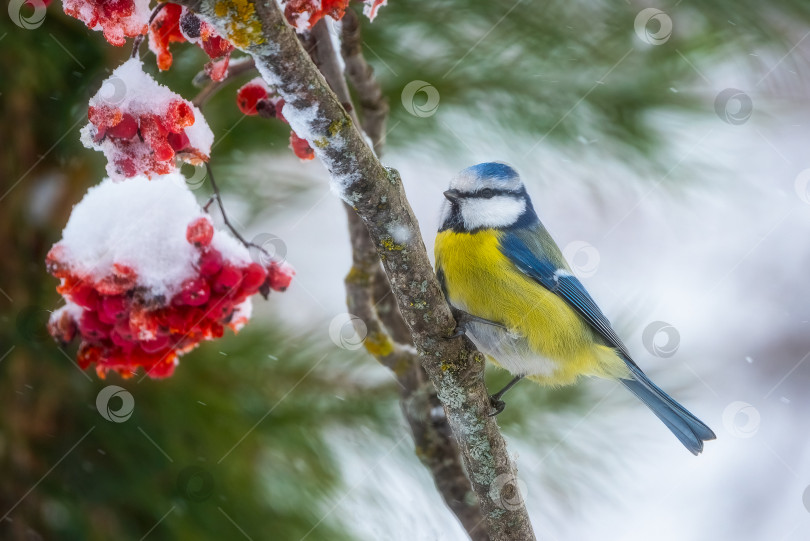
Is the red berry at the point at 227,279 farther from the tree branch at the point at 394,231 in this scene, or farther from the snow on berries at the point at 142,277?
the tree branch at the point at 394,231

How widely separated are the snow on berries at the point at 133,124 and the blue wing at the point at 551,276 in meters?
0.73

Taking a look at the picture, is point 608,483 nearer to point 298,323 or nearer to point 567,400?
point 567,400

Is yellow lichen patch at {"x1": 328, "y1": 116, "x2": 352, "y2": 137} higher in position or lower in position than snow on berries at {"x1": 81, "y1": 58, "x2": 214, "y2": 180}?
higher

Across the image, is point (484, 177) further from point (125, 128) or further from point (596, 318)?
point (125, 128)

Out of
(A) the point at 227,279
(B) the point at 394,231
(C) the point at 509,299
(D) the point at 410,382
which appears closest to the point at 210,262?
(A) the point at 227,279

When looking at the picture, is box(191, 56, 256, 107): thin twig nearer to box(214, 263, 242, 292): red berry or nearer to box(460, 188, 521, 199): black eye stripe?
box(214, 263, 242, 292): red berry

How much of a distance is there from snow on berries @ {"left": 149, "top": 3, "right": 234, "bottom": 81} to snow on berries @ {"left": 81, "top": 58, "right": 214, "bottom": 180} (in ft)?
0.10

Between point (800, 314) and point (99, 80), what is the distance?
80.7 inches

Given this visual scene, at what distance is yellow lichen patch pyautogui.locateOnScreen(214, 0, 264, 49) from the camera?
55 centimetres

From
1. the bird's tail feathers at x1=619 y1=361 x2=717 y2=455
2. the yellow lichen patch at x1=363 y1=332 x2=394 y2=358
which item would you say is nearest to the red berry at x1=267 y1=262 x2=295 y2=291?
the yellow lichen patch at x1=363 y1=332 x2=394 y2=358

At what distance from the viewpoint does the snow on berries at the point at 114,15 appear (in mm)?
700

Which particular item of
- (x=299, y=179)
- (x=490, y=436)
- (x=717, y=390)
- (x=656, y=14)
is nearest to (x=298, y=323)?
(x=299, y=179)

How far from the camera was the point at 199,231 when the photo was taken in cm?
84

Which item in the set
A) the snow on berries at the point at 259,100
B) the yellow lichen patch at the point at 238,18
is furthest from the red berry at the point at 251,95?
the yellow lichen patch at the point at 238,18
